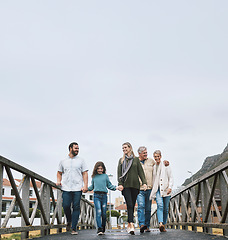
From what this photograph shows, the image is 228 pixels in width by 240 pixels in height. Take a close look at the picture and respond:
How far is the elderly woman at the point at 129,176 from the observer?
7.29m

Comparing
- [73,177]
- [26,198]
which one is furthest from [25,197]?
[73,177]

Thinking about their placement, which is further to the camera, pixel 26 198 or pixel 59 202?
pixel 59 202

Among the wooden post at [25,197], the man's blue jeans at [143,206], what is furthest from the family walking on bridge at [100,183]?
the wooden post at [25,197]

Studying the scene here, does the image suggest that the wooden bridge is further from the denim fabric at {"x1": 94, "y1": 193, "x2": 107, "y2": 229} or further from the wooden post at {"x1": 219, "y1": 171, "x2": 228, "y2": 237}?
the denim fabric at {"x1": 94, "y1": 193, "x2": 107, "y2": 229}

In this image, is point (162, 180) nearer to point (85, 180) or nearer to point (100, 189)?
point (100, 189)

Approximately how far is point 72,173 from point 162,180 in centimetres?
218

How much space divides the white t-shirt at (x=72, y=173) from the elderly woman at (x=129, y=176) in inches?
30.6

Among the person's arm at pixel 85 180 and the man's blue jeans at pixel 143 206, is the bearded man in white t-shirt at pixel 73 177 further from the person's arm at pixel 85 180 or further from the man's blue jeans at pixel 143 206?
the man's blue jeans at pixel 143 206

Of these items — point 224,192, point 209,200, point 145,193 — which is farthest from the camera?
point 145,193

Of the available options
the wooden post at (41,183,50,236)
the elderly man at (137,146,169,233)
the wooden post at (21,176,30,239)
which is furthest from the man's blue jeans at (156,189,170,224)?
the wooden post at (21,176,30,239)

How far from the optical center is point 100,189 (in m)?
7.55

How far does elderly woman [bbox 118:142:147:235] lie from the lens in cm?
729

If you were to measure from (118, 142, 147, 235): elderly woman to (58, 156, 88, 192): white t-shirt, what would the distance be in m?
0.78

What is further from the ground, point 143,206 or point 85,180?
point 85,180
